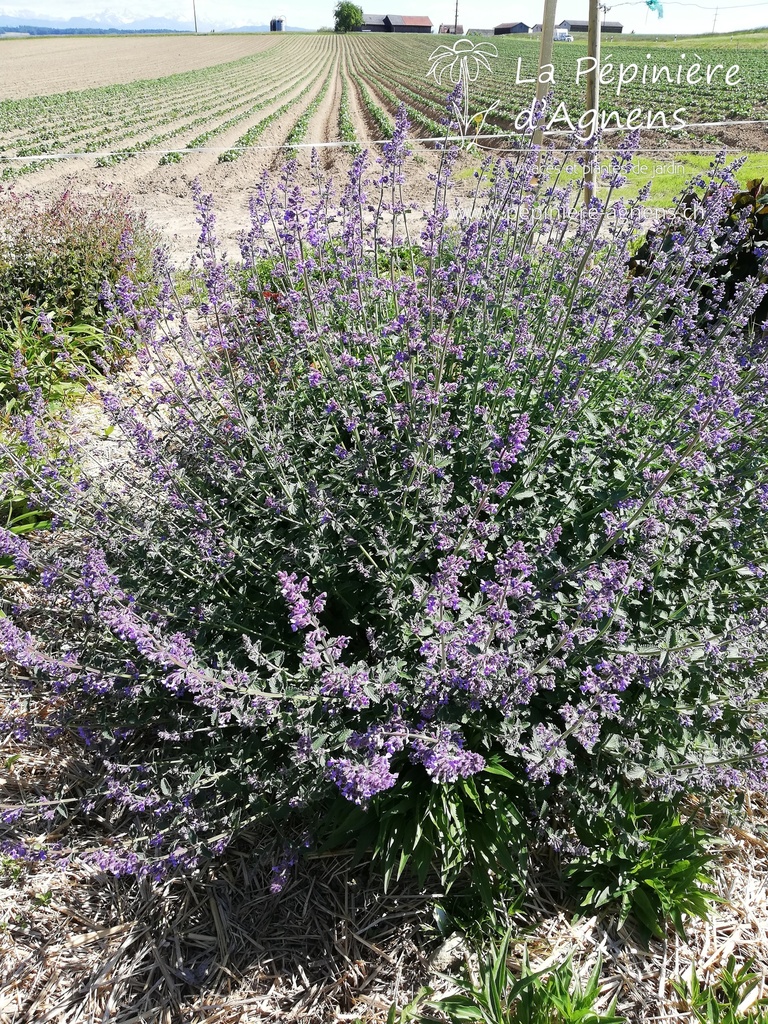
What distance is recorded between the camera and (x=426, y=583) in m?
2.77

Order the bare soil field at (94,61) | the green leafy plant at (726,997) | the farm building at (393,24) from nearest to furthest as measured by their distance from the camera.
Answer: the green leafy plant at (726,997) → the bare soil field at (94,61) → the farm building at (393,24)

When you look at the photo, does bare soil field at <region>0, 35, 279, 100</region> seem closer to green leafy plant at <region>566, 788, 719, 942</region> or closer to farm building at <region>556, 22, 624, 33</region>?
farm building at <region>556, 22, 624, 33</region>

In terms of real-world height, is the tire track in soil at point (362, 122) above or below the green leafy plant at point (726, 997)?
above

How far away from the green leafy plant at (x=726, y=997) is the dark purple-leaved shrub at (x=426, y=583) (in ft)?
2.20

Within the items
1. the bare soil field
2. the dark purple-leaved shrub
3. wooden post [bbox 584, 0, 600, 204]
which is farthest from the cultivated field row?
the dark purple-leaved shrub

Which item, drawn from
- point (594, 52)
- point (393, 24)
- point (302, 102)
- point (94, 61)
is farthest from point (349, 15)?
point (594, 52)

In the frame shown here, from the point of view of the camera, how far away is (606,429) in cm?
314

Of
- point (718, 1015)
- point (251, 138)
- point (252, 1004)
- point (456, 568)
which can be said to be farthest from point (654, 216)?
point (251, 138)

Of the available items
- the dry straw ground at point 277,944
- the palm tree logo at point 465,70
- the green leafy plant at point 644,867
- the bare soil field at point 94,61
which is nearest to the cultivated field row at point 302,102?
the palm tree logo at point 465,70

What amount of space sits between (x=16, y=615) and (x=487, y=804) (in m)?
2.79

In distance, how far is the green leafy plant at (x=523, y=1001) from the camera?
6.98 feet

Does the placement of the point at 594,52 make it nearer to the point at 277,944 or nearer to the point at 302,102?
the point at 277,944

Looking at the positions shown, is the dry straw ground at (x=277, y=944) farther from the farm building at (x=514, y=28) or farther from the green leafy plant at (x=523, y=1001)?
the farm building at (x=514, y=28)

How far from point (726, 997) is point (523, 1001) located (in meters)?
0.92
